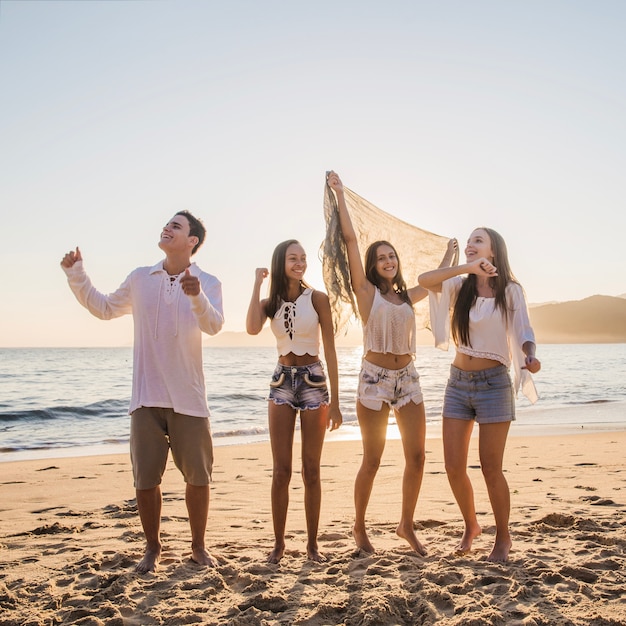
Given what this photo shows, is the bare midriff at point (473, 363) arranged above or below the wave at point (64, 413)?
above

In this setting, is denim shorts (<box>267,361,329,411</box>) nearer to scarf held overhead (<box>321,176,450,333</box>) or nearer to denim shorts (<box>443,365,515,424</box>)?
scarf held overhead (<box>321,176,450,333</box>)

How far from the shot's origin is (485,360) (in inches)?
181

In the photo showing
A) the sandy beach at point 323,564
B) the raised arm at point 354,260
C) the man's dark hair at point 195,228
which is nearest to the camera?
the sandy beach at point 323,564

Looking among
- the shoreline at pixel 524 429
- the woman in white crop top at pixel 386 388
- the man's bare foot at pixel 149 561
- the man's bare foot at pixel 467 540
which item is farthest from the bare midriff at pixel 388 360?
the shoreline at pixel 524 429

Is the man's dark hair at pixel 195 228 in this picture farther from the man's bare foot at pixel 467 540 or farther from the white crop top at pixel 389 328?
the man's bare foot at pixel 467 540

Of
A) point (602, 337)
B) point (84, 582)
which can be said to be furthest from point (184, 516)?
point (602, 337)

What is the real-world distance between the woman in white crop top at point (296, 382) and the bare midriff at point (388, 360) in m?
0.30

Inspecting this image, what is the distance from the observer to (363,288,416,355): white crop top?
483cm

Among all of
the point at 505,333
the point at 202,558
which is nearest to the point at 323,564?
the point at 202,558

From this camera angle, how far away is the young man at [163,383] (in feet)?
14.6

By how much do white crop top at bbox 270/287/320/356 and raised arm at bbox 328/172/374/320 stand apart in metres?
0.40

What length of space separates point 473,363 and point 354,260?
118 centimetres

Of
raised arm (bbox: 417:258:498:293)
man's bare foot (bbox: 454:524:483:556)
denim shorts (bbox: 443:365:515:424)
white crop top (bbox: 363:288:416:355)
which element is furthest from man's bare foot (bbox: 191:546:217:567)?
raised arm (bbox: 417:258:498:293)

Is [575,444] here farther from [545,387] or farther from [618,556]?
[545,387]
